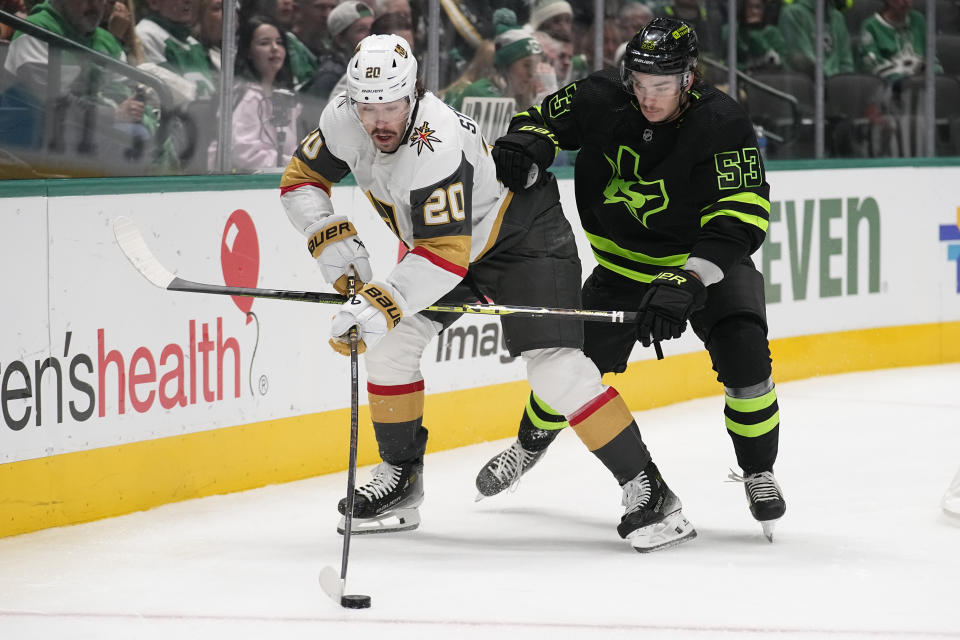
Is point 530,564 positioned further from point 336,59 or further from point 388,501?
point 336,59

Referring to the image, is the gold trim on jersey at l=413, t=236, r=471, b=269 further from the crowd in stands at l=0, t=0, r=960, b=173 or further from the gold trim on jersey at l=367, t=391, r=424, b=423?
the crowd in stands at l=0, t=0, r=960, b=173

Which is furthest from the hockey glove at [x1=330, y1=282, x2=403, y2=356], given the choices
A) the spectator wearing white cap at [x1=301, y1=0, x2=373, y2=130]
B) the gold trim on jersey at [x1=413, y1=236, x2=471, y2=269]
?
the spectator wearing white cap at [x1=301, y1=0, x2=373, y2=130]

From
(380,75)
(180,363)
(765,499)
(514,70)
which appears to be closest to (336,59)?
(514,70)

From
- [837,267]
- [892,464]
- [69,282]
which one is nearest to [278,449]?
[69,282]

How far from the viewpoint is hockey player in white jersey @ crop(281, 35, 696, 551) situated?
9.50ft

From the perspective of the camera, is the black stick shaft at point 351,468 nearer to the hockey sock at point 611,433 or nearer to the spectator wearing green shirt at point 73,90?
the hockey sock at point 611,433

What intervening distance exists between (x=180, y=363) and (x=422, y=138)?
1161 mm

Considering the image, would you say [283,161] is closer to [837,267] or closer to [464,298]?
[464,298]

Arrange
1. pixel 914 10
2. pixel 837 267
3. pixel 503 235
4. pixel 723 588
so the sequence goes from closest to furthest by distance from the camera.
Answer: pixel 723 588 < pixel 503 235 < pixel 837 267 < pixel 914 10

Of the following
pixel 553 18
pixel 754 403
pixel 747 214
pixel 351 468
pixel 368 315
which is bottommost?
pixel 351 468

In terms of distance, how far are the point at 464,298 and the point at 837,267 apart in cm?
310

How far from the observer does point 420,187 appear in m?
2.90

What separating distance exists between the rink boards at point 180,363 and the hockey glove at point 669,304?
53.4 inches

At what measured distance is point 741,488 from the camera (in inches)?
156
